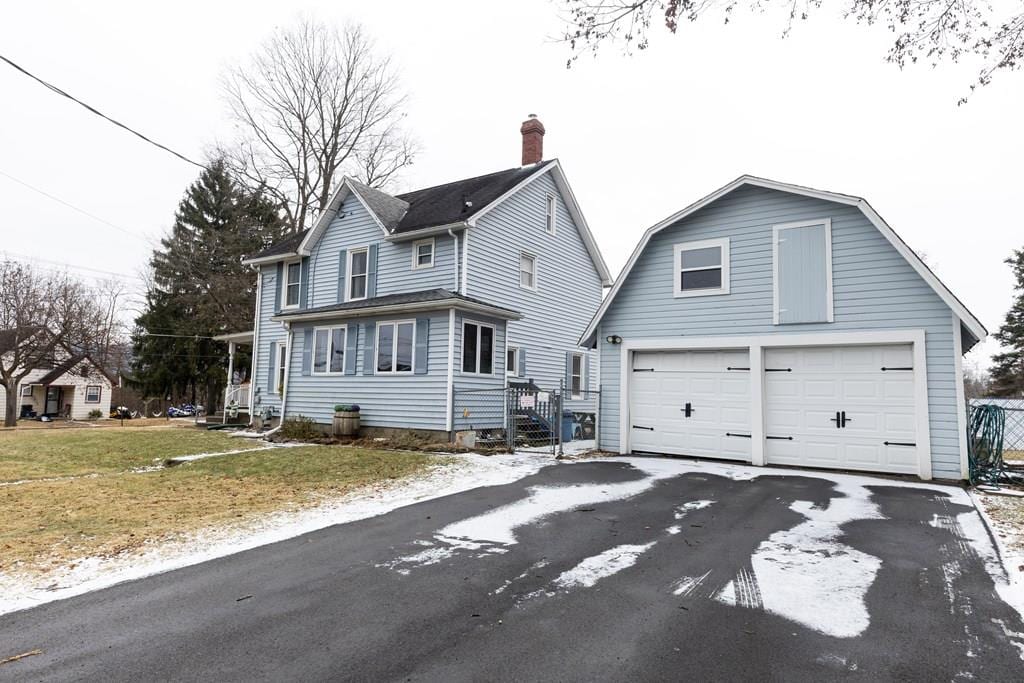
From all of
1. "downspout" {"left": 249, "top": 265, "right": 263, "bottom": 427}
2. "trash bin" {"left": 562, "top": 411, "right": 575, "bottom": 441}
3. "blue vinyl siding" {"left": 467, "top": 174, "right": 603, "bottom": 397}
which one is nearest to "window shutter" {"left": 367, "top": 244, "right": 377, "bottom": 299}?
"blue vinyl siding" {"left": 467, "top": 174, "right": 603, "bottom": 397}

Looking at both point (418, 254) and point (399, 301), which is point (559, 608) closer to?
point (399, 301)

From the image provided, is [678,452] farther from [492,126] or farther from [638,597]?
[492,126]

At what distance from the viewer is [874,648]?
332cm

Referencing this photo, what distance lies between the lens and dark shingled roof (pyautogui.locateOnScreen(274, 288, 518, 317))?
46.3 ft

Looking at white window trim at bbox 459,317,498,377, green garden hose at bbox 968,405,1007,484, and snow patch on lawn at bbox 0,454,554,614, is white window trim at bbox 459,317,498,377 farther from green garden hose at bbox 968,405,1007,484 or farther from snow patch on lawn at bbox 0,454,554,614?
green garden hose at bbox 968,405,1007,484

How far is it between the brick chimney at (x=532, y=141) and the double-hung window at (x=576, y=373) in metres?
7.07

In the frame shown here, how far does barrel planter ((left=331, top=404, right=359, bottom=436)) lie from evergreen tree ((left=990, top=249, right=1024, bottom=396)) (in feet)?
131

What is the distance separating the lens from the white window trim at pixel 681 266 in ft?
37.1

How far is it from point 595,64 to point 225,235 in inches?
1333

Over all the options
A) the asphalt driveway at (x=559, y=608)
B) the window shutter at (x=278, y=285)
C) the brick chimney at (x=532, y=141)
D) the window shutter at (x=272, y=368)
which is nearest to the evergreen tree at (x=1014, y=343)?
the brick chimney at (x=532, y=141)

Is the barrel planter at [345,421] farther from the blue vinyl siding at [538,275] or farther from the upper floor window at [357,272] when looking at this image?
the blue vinyl siding at [538,275]

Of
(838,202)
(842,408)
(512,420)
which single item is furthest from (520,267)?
(842,408)

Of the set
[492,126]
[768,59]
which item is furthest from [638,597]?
[492,126]

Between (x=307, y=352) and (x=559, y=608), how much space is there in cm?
1500
